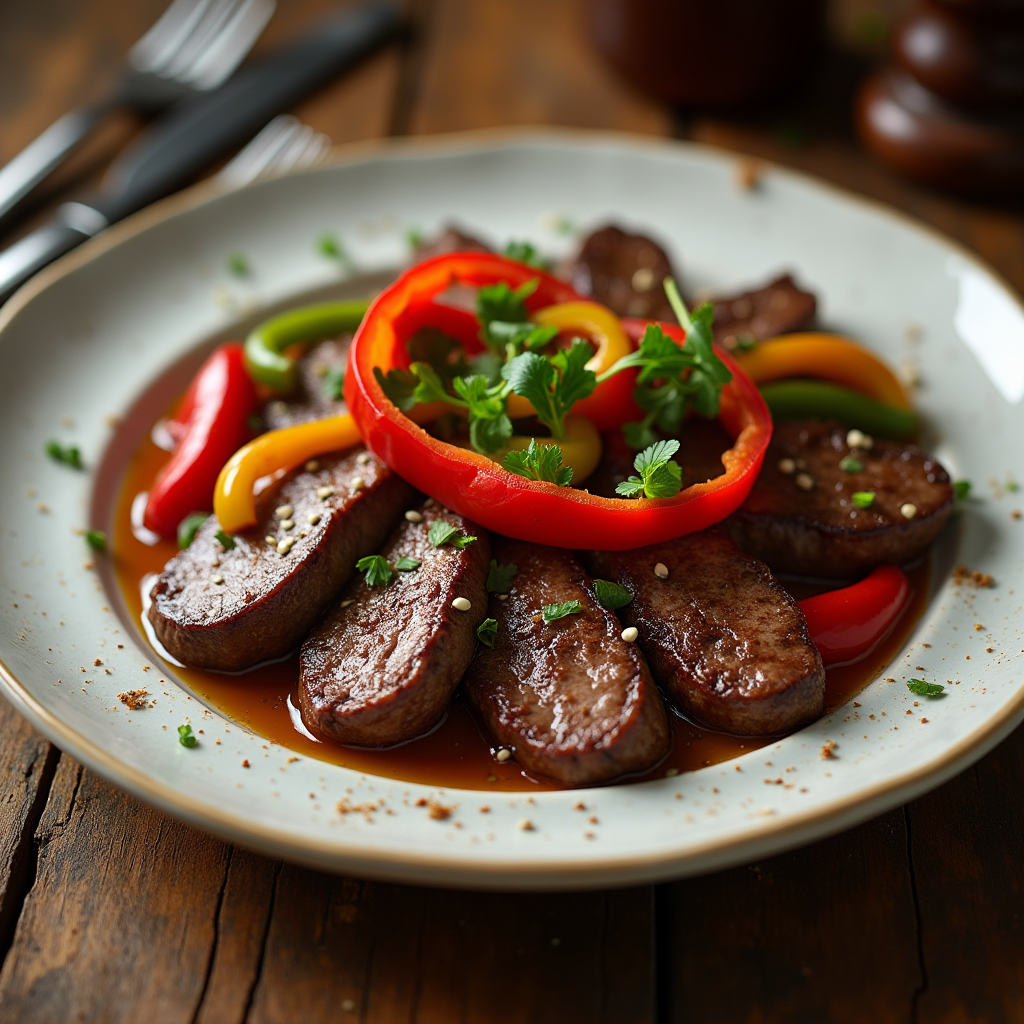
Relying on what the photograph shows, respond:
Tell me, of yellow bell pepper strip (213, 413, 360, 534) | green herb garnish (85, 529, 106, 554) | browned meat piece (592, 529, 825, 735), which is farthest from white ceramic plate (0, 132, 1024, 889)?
yellow bell pepper strip (213, 413, 360, 534)

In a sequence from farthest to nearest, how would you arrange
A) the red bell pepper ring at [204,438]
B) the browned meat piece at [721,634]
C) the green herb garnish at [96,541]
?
the red bell pepper ring at [204,438], the green herb garnish at [96,541], the browned meat piece at [721,634]

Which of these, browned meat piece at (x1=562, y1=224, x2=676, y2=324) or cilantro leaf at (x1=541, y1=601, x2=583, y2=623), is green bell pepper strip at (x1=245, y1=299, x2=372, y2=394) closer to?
browned meat piece at (x1=562, y1=224, x2=676, y2=324)

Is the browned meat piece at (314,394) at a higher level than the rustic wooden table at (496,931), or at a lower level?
higher

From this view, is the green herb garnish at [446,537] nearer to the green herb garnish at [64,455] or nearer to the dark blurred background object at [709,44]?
the green herb garnish at [64,455]

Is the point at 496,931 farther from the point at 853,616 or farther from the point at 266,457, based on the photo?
the point at 266,457

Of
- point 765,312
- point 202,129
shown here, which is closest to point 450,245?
point 765,312

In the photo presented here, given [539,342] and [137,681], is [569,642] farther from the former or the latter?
[137,681]

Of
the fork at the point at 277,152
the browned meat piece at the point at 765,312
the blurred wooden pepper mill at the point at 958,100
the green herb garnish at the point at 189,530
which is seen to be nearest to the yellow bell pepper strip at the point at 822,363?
the browned meat piece at the point at 765,312
